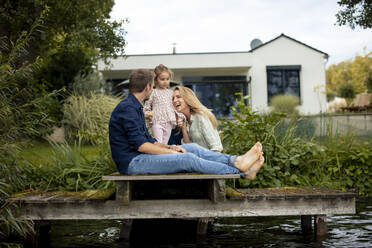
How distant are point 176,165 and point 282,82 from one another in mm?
19942

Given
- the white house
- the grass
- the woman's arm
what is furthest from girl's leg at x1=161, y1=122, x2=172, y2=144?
the white house

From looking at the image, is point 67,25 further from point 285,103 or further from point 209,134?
point 285,103

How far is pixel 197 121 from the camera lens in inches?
167

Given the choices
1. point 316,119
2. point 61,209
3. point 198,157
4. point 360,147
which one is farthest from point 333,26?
point 61,209

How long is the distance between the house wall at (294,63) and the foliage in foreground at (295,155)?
15.6 m

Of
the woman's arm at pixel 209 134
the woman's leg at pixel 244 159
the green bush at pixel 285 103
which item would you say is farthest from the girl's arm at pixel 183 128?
the green bush at pixel 285 103

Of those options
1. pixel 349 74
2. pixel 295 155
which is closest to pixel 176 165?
pixel 295 155

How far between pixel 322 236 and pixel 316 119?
3.98 metres

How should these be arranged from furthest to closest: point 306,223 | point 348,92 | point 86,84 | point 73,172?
point 348,92 → point 86,84 → point 73,172 → point 306,223

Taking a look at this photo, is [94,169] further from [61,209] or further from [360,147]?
[360,147]

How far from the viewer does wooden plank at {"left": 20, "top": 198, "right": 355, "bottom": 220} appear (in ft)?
11.4

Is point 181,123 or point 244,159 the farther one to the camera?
point 181,123

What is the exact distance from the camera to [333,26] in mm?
10875

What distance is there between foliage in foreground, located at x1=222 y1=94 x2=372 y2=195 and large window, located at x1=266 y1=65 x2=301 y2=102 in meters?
15.8
